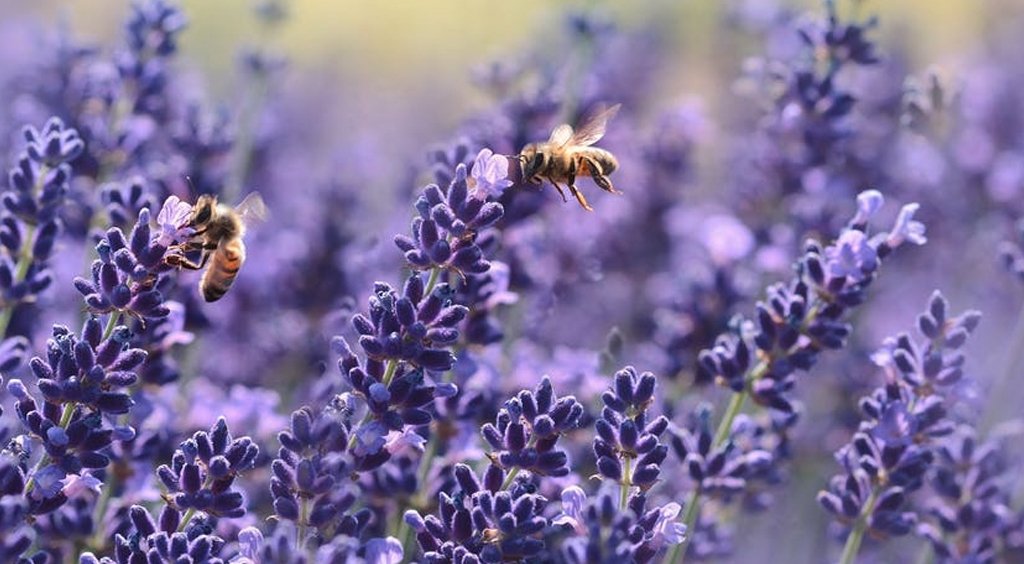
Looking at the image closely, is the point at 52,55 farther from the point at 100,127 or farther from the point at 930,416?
the point at 930,416

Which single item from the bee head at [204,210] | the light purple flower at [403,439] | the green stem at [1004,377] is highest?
the green stem at [1004,377]

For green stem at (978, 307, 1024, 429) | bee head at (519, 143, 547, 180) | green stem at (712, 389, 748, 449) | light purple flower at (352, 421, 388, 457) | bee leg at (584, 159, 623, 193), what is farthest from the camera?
green stem at (978, 307, 1024, 429)

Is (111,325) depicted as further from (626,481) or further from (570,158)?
(570,158)

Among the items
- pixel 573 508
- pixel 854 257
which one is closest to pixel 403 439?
pixel 573 508

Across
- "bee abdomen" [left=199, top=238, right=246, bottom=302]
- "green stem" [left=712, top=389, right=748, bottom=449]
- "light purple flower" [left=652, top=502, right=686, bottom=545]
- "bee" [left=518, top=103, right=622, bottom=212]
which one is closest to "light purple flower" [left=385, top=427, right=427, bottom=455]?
"light purple flower" [left=652, top=502, right=686, bottom=545]

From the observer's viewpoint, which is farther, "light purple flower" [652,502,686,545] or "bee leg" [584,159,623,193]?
"bee leg" [584,159,623,193]

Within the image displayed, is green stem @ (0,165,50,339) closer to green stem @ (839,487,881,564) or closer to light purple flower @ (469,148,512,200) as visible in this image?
Answer: light purple flower @ (469,148,512,200)

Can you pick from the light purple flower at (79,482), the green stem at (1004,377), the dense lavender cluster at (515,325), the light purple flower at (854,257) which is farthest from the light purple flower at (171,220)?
the green stem at (1004,377)

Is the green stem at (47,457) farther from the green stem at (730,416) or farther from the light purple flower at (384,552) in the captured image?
the green stem at (730,416)
